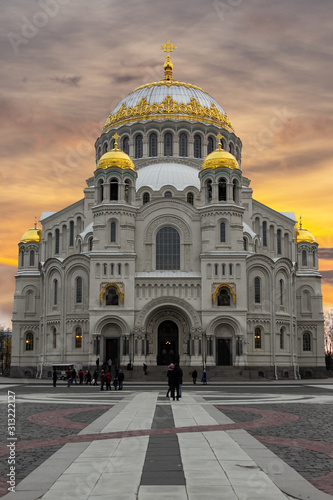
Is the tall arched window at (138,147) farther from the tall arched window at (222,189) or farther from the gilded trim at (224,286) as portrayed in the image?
the gilded trim at (224,286)

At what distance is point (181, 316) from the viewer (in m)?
57.7

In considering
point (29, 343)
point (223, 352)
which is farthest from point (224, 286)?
point (29, 343)

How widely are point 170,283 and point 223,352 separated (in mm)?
7756

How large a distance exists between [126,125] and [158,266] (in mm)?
21607

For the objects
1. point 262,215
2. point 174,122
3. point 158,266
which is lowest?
point 158,266

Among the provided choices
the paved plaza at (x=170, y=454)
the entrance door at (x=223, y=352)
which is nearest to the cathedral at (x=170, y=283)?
the entrance door at (x=223, y=352)

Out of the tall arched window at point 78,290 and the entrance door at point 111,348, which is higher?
the tall arched window at point 78,290

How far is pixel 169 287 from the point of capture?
5675cm

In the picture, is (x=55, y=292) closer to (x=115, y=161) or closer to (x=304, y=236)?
(x=115, y=161)

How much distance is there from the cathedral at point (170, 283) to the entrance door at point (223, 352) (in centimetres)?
9

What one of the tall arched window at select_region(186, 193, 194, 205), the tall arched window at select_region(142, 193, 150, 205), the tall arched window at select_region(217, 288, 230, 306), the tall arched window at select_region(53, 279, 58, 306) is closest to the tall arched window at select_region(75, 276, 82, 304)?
the tall arched window at select_region(53, 279, 58, 306)

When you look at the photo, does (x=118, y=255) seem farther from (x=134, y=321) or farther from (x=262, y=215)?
(x=262, y=215)

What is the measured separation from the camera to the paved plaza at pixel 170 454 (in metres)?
9.41

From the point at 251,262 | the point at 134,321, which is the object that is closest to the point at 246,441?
the point at 134,321
